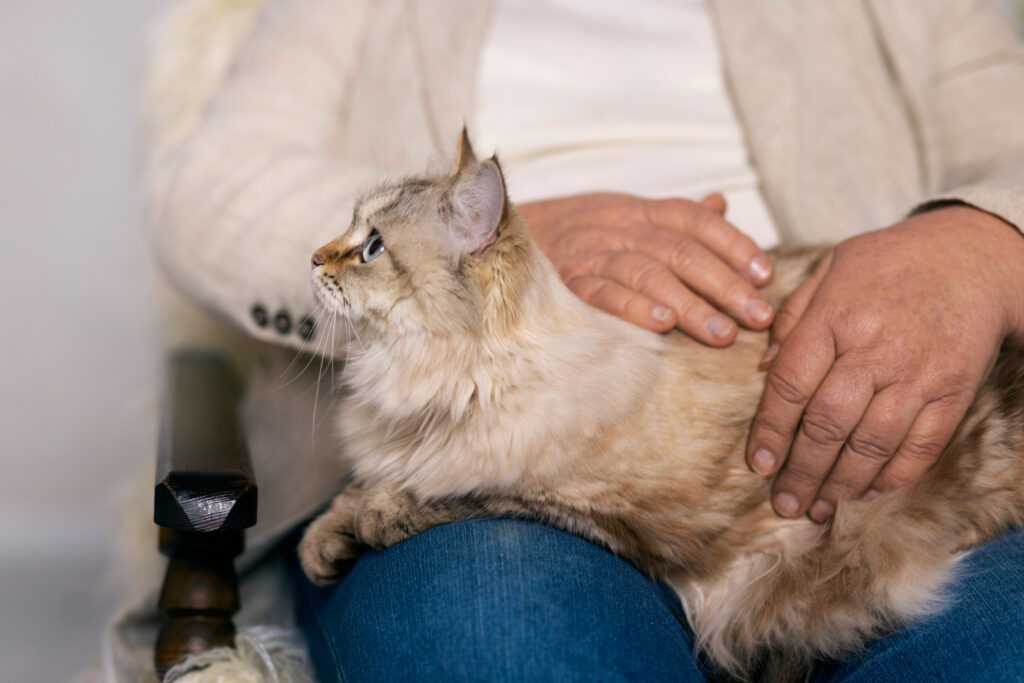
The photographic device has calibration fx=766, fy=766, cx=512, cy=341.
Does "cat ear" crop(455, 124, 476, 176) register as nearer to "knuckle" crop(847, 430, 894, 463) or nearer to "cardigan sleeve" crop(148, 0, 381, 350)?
"cardigan sleeve" crop(148, 0, 381, 350)

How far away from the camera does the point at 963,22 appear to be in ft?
4.67

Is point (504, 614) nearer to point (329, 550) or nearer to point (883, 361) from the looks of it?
point (329, 550)

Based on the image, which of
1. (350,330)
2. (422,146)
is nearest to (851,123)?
(422,146)

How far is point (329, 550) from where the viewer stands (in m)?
0.97

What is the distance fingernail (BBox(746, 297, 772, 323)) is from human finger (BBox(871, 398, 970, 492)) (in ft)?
0.72

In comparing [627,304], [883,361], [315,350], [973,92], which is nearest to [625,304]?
[627,304]

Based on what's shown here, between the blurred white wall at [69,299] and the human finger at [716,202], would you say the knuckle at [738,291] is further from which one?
the blurred white wall at [69,299]

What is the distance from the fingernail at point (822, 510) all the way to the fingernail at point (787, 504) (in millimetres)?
23

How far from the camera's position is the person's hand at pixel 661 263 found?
39.8 inches

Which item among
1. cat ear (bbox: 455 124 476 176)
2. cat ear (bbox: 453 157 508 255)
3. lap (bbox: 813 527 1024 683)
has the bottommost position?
lap (bbox: 813 527 1024 683)

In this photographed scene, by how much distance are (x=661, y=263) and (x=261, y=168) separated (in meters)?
0.64

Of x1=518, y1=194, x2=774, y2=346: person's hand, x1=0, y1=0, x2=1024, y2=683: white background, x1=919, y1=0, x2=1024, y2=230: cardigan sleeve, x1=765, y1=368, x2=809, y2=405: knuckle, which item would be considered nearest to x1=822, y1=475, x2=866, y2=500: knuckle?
x1=765, y1=368, x2=809, y2=405: knuckle

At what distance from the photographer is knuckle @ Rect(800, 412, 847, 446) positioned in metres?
0.91

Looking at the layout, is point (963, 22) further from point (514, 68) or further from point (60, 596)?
point (60, 596)
